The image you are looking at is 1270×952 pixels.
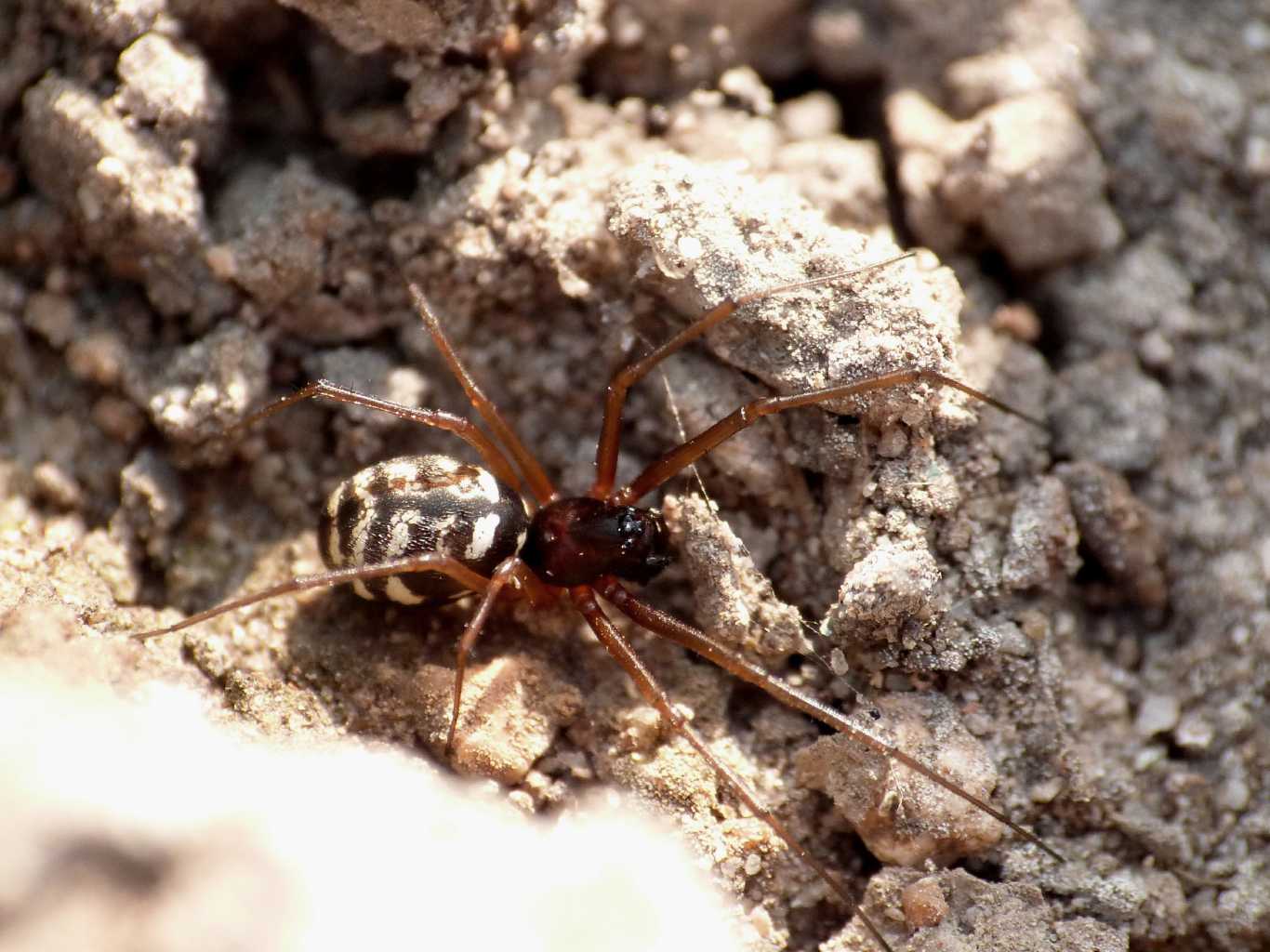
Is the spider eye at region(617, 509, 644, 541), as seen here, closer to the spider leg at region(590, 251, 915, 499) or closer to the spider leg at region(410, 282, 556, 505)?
the spider leg at region(590, 251, 915, 499)

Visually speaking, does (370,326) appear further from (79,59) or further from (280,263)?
(79,59)

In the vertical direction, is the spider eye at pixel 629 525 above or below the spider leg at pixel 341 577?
below

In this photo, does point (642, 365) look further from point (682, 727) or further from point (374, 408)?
point (682, 727)

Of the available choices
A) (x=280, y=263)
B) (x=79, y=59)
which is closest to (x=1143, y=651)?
(x=280, y=263)

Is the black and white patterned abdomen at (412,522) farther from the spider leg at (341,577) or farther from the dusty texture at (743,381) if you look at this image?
the dusty texture at (743,381)

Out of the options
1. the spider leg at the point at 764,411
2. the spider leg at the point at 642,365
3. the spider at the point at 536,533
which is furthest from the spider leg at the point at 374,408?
the spider leg at the point at 764,411

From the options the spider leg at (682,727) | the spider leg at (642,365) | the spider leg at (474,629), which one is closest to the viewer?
the spider leg at (682,727)

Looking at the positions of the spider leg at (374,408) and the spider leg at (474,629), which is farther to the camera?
the spider leg at (374,408)
